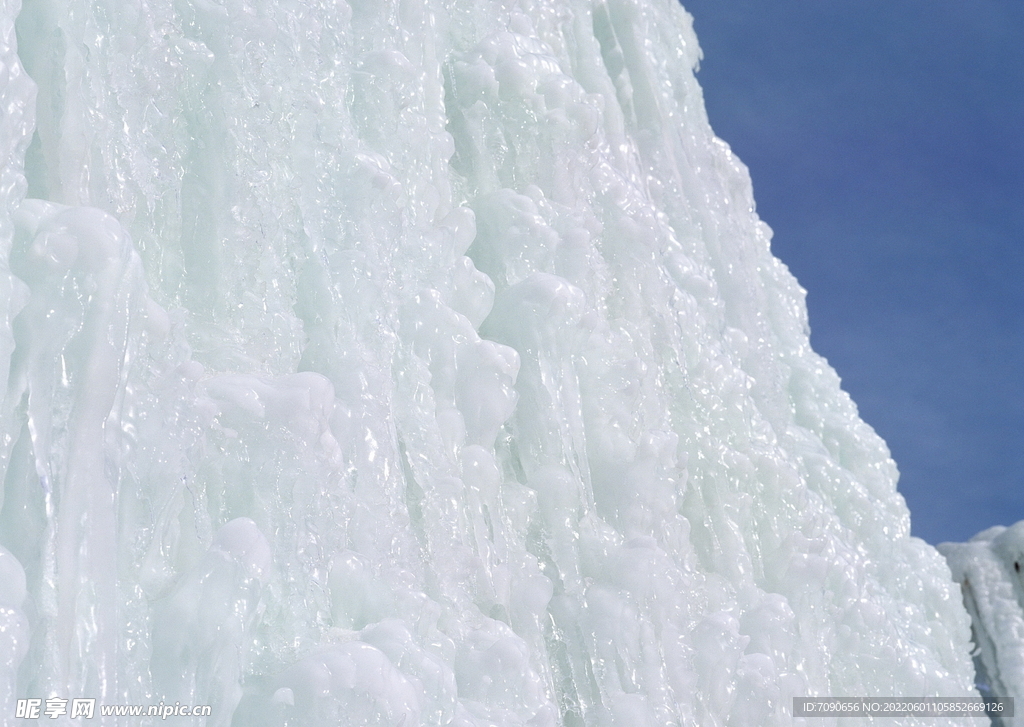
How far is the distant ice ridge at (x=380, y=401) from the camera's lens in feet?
7.74

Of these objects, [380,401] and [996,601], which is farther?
[996,601]

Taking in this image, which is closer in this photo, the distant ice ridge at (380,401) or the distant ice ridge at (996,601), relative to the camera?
the distant ice ridge at (380,401)

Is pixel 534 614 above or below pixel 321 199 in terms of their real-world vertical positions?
below

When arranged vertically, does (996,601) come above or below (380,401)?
below

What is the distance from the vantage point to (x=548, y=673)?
3.62 meters

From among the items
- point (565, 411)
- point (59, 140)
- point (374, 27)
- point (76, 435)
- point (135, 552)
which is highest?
point (374, 27)

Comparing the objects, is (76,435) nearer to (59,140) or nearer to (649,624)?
(59,140)

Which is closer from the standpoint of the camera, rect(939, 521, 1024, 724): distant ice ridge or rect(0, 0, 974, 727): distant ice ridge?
rect(0, 0, 974, 727): distant ice ridge

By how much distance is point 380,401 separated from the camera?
327cm

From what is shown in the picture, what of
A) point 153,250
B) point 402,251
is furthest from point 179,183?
point 402,251

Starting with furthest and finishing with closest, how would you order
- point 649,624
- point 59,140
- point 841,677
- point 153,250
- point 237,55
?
1. point 841,677
2. point 649,624
3. point 237,55
4. point 153,250
5. point 59,140

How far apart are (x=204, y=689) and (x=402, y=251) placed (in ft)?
5.64

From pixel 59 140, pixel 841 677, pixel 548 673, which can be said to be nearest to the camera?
pixel 59 140

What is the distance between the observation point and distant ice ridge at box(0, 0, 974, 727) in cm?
236
